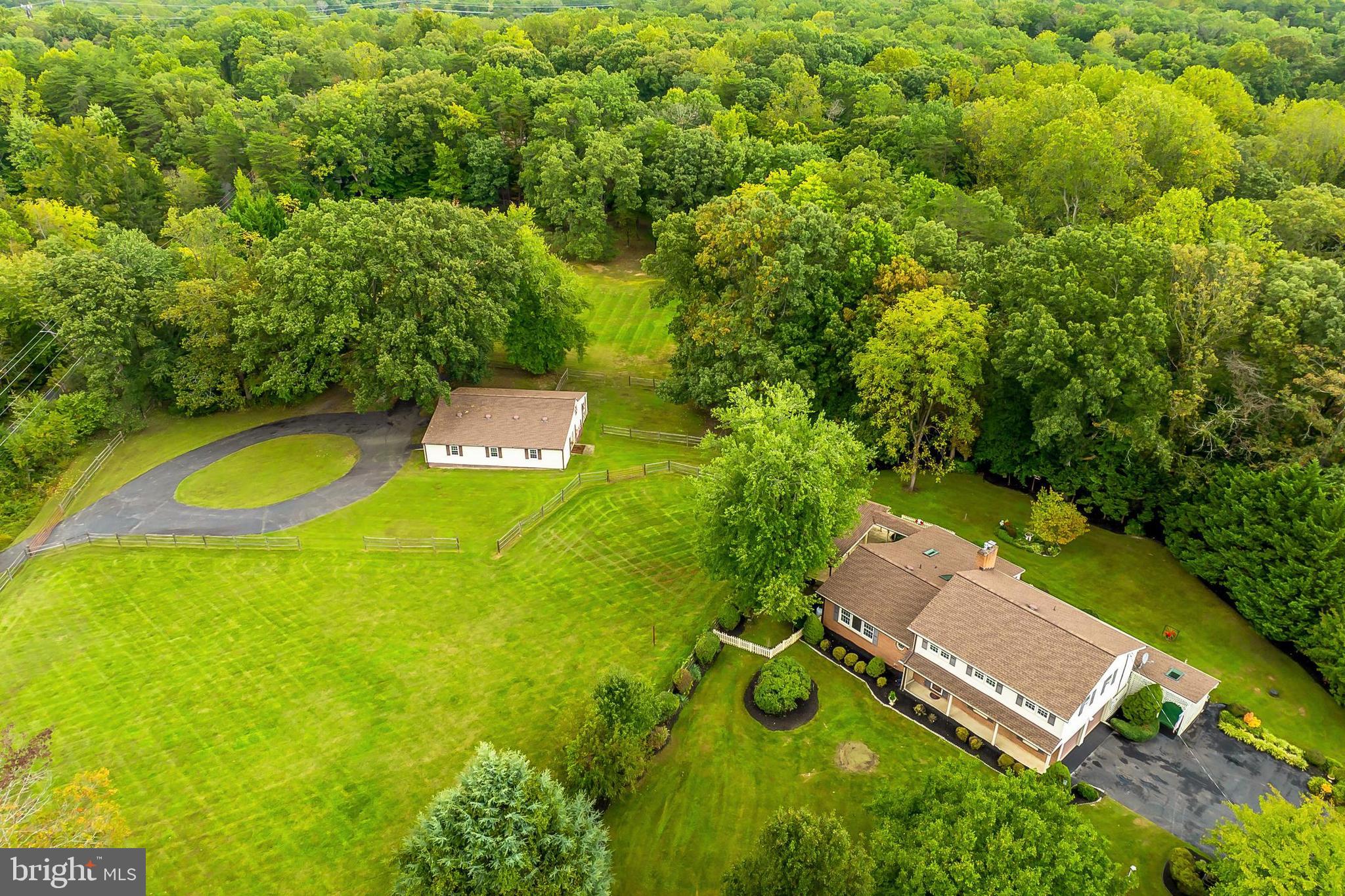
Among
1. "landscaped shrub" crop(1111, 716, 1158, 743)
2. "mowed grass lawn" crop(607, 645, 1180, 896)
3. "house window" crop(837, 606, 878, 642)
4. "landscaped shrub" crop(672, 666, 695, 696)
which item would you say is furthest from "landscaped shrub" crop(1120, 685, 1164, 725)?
"landscaped shrub" crop(672, 666, 695, 696)

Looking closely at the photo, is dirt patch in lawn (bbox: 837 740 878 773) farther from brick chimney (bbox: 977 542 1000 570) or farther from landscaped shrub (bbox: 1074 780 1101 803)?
brick chimney (bbox: 977 542 1000 570)

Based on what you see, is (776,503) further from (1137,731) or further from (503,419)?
(503,419)

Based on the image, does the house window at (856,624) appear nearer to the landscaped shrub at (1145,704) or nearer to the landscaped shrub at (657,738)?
the landscaped shrub at (657,738)

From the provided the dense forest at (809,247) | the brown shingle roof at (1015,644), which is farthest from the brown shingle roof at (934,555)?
the dense forest at (809,247)

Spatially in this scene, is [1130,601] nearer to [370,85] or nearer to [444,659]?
[444,659]

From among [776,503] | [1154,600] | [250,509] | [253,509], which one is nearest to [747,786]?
[776,503]
